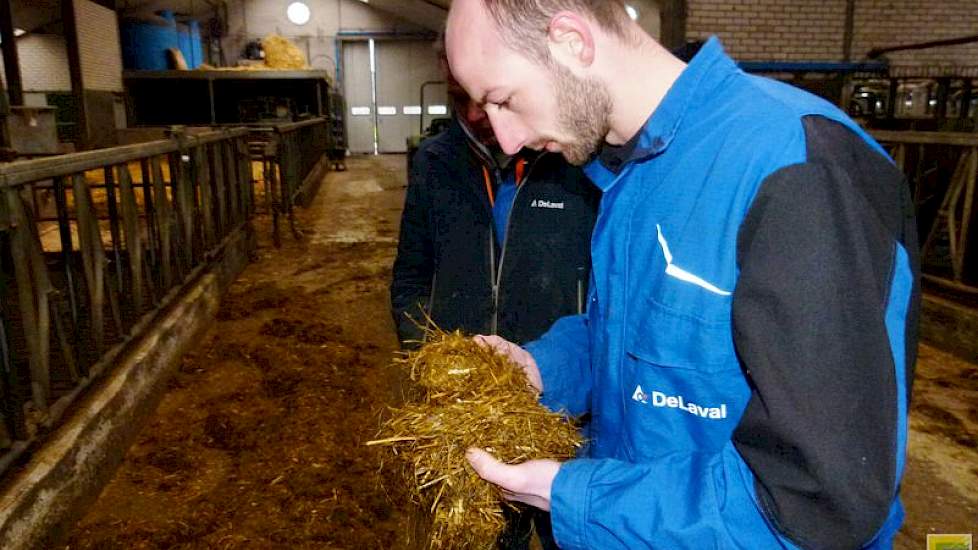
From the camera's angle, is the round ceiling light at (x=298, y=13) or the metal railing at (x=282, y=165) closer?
the metal railing at (x=282, y=165)

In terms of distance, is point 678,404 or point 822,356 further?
point 678,404

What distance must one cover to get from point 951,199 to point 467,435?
575 centimetres

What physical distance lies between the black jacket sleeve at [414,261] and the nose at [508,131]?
126 centimetres

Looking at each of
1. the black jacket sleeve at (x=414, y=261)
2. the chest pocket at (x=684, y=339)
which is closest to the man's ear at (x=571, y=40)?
the chest pocket at (x=684, y=339)

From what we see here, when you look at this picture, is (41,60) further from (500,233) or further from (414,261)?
(500,233)

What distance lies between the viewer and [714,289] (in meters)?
1.02

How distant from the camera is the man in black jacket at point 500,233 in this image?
242 centimetres

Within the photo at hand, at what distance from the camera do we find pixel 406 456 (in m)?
1.44

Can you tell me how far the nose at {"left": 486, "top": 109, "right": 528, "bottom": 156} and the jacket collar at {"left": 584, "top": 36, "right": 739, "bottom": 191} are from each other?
0.84 ft

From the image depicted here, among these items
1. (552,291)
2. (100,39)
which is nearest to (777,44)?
(552,291)

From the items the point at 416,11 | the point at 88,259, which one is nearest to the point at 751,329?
the point at 88,259

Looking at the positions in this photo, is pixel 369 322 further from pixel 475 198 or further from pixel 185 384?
Result: pixel 475 198

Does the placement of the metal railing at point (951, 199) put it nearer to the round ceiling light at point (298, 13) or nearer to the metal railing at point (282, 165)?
the metal railing at point (282, 165)

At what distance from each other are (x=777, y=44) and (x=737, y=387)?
10023 mm
